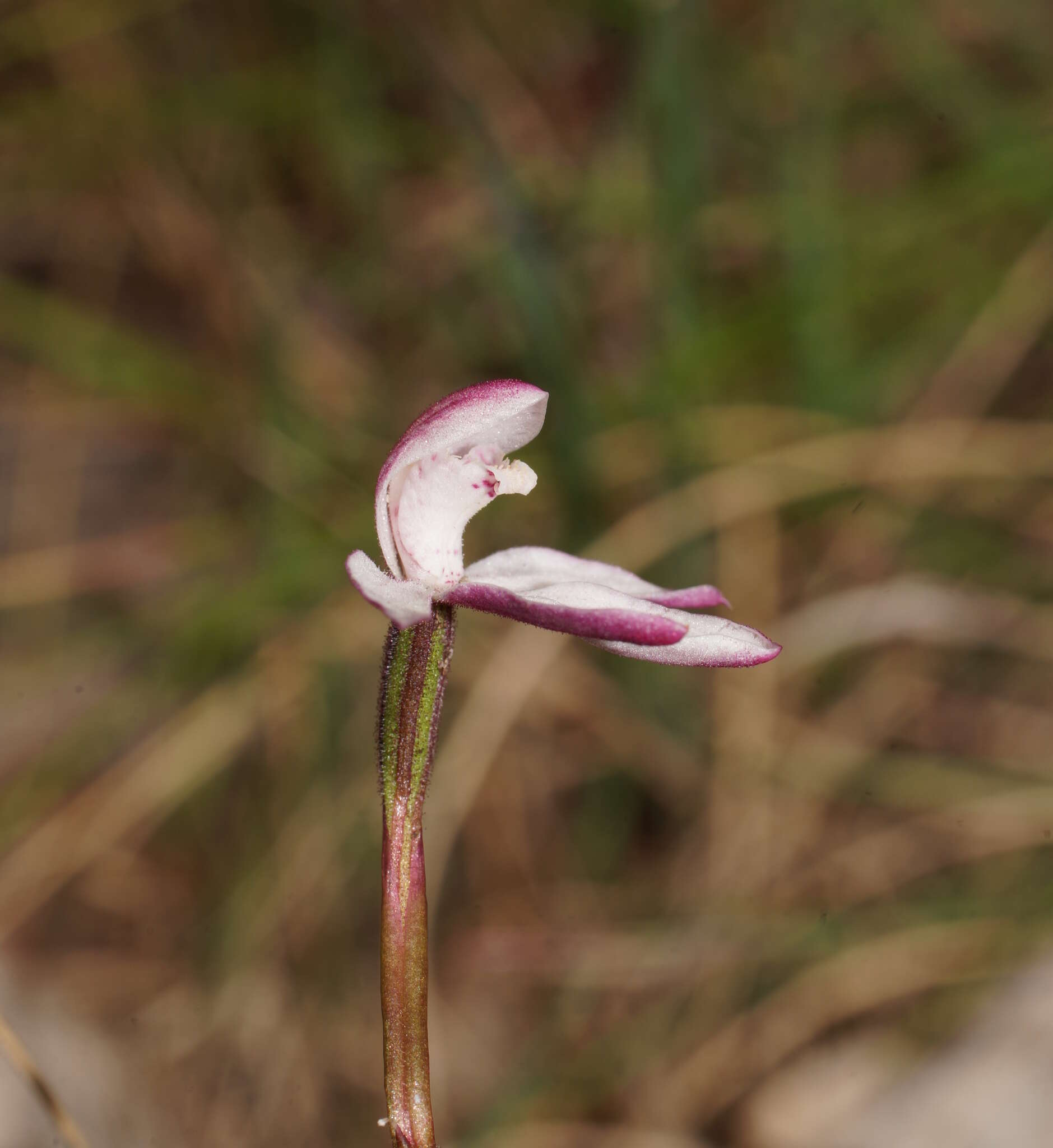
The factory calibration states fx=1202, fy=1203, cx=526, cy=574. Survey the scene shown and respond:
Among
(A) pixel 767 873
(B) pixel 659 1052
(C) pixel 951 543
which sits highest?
(C) pixel 951 543

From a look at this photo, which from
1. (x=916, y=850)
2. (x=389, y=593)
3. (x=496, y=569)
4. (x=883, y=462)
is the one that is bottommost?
(x=389, y=593)

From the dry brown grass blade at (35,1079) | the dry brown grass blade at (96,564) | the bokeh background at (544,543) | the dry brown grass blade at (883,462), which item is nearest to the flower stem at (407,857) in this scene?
the dry brown grass blade at (35,1079)

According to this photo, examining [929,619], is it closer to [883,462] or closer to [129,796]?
[883,462]

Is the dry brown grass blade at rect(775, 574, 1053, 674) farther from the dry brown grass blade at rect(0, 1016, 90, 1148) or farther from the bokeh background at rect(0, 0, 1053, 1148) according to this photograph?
the dry brown grass blade at rect(0, 1016, 90, 1148)

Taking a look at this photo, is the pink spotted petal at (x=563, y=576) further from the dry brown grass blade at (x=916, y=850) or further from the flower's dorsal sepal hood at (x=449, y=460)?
the dry brown grass blade at (x=916, y=850)

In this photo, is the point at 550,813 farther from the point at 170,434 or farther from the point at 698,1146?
the point at 170,434

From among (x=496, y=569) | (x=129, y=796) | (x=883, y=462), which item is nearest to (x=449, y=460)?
(x=496, y=569)

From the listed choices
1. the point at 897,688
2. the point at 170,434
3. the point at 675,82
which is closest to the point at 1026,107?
the point at 675,82
